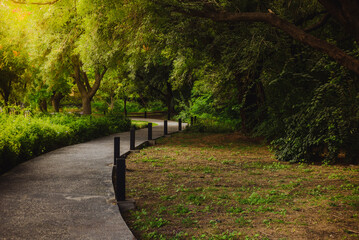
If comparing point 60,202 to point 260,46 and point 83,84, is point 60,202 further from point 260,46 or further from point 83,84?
point 83,84

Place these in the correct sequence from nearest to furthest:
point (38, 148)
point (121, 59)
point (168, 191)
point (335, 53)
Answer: point (335, 53) < point (168, 191) < point (38, 148) < point (121, 59)

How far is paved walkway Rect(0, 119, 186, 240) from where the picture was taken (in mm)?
4448

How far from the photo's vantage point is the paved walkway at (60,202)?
4.45 meters

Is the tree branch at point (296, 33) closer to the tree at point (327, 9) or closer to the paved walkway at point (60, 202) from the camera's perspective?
the tree at point (327, 9)

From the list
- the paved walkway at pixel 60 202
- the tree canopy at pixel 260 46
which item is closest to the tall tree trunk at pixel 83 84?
the tree canopy at pixel 260 46

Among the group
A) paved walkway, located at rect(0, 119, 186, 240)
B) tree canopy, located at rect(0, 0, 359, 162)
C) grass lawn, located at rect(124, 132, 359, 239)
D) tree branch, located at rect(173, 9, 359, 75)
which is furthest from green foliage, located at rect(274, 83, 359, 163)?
paved walkway, located at rect(0, 119, 186, 240)

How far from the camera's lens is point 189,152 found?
41.6ft

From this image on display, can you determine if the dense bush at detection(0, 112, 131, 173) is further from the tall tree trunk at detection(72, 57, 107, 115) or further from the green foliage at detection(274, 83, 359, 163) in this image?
the green foliage at detection(274, 83, 359, 163)

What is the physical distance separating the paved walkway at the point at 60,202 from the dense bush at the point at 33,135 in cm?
38

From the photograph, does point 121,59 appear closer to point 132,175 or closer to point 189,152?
point 189,152

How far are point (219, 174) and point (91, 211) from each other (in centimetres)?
442

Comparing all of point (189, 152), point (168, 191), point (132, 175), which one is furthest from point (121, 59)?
point (168, 191)

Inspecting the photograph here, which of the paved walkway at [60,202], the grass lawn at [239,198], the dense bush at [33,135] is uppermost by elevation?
the dense bush at [33,135]

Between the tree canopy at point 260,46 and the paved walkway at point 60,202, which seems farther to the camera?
the tree canopy at point 260,46
